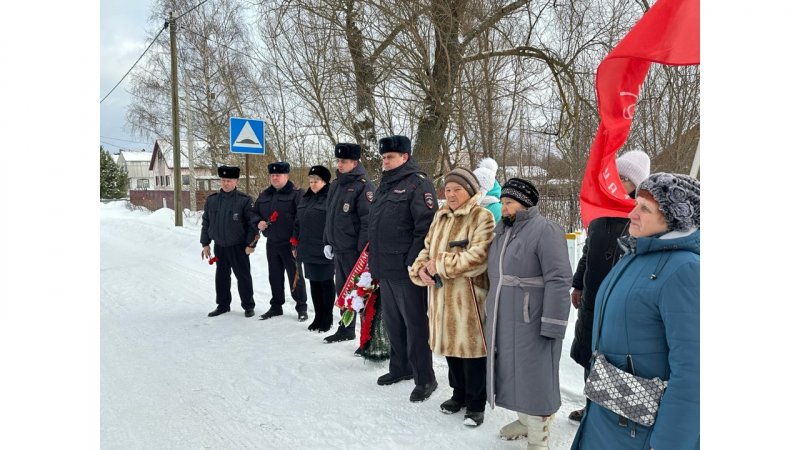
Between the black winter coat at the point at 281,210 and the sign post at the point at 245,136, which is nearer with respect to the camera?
the black winter coat at the point at 281,210

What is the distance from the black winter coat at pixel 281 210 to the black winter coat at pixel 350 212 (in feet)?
4.47

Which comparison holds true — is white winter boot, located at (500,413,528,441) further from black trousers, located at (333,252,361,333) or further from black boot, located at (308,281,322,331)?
black boot, located at (308,281,322,331)

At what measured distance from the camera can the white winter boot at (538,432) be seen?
3.31m

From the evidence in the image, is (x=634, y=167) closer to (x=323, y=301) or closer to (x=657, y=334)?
(x=657, y=334)

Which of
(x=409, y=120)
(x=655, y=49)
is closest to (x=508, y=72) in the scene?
(x=409, y=120)

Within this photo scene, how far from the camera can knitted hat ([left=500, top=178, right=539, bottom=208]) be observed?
3445mm

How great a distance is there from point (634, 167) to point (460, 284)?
4.49 feet

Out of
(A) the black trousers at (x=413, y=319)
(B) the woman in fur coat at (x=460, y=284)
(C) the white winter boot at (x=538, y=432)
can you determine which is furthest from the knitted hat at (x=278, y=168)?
(C) the white winter boot at (x=538, y=432)

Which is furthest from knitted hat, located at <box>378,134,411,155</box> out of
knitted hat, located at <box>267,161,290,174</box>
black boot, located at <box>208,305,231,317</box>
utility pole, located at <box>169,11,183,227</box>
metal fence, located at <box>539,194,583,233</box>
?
utility pole, located at <box>169,11,183,227</box>

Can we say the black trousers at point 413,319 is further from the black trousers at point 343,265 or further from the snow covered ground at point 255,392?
the black trousers at point 343,265

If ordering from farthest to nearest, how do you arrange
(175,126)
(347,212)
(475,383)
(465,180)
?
(175,126) → (347,212) → (465,180) → (475,383)

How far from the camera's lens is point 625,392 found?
6.84 feet

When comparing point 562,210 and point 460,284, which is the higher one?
point 562,210

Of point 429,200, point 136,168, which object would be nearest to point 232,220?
point 429,200
